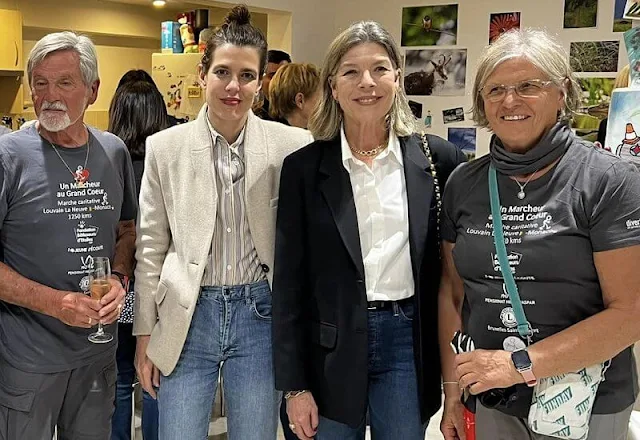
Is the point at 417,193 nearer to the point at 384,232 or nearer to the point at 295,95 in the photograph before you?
the point at 384,232

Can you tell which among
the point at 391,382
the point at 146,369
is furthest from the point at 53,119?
the point at 391,382

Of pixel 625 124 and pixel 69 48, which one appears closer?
pixel 625 124

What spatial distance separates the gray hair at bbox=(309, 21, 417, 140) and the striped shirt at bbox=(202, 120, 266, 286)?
10.1 inches

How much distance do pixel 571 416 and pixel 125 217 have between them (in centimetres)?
151

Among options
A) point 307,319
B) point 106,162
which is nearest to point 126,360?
point 106,162

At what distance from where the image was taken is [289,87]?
3.75 m

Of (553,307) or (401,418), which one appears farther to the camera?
(401,418)

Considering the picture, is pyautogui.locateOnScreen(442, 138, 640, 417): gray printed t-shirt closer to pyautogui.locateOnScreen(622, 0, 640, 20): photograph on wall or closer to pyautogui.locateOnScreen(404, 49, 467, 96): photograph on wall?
pyautogui.locateOnScreen(622, 0, 640, 20): photograph on wall

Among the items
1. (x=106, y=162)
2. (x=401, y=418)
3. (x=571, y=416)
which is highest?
(x=106, y=162)

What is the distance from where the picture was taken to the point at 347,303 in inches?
73.4

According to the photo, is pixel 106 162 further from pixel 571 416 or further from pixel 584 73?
pixel 584 73

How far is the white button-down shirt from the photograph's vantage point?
187 cm

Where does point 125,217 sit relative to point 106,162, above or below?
below

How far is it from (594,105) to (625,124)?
2.96 meters
